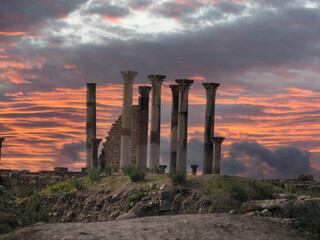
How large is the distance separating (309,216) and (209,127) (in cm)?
1743

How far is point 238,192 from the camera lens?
1719 cm

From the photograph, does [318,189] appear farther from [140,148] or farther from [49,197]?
→ [49,197]

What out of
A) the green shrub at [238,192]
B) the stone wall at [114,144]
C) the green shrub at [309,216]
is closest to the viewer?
the green shrub at [309,216]

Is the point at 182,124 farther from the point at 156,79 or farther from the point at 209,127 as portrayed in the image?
the point at 156,79

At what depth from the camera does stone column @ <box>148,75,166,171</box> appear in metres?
29.1

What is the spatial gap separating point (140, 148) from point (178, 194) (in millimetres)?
10284

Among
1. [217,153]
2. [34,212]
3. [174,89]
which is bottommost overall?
[34,212]

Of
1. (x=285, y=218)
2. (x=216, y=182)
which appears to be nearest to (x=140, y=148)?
(x=216, y=182)

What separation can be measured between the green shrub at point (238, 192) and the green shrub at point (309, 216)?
2734mm

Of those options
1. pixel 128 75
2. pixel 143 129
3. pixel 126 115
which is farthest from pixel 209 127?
pixel 128 75

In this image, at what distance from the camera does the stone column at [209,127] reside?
30.2 meters

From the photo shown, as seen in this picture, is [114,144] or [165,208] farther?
[114,144]

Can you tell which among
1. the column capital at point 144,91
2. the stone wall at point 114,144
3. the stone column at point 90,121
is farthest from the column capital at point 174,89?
the stone wall at point 114,144

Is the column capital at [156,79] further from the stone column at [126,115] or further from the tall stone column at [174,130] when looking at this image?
the tall stone column at [174,130]
